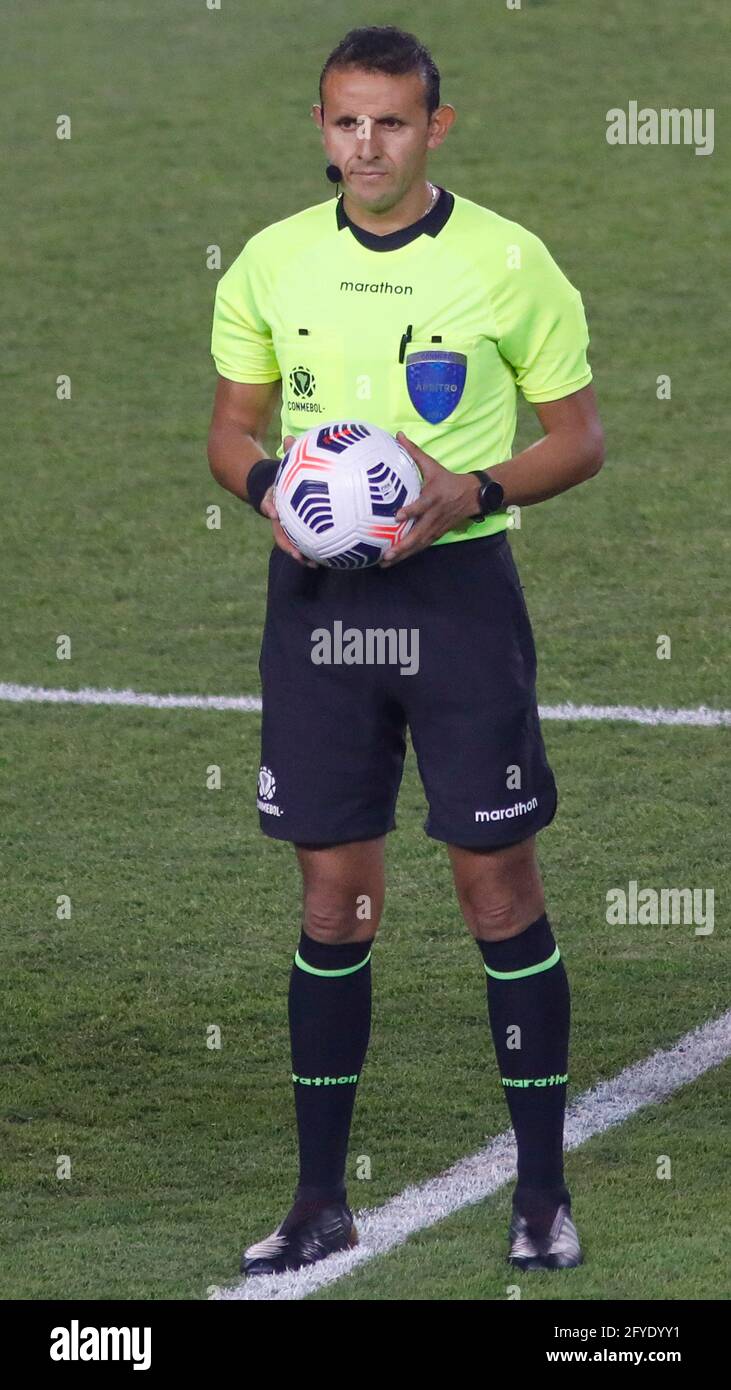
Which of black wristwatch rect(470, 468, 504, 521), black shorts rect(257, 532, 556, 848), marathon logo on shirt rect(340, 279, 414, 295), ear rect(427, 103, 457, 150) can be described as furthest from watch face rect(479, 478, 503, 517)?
ear rect(427, 103, 457, 150)

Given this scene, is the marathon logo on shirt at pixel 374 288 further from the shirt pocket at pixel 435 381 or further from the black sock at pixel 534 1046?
the black sock at pixel 534 1046

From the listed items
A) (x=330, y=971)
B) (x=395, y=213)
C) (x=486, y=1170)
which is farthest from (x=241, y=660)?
(x=395, y=213)

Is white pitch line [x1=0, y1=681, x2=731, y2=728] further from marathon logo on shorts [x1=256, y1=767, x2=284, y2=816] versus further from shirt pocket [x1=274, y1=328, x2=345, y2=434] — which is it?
shirt pocket [x1=274, y1=328, x2=345, y2=434]

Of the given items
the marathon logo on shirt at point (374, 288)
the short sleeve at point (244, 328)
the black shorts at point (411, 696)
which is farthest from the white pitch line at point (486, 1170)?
the marathon logo on shirt at point (374, 288)

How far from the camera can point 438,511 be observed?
371cm

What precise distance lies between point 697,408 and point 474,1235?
7.69 meters

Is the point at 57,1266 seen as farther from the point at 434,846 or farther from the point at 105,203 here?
the point at 105,203

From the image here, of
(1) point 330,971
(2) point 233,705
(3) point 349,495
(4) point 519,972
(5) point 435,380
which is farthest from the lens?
(2) point 233,705

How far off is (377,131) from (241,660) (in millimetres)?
4640

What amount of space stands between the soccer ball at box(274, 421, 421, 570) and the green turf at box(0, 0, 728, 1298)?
4.08ft

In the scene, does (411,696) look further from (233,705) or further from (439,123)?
(233,705)

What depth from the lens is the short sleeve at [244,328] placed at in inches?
155

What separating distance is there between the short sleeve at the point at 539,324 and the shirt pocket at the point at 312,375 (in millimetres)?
278

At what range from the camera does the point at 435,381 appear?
3764 mm
